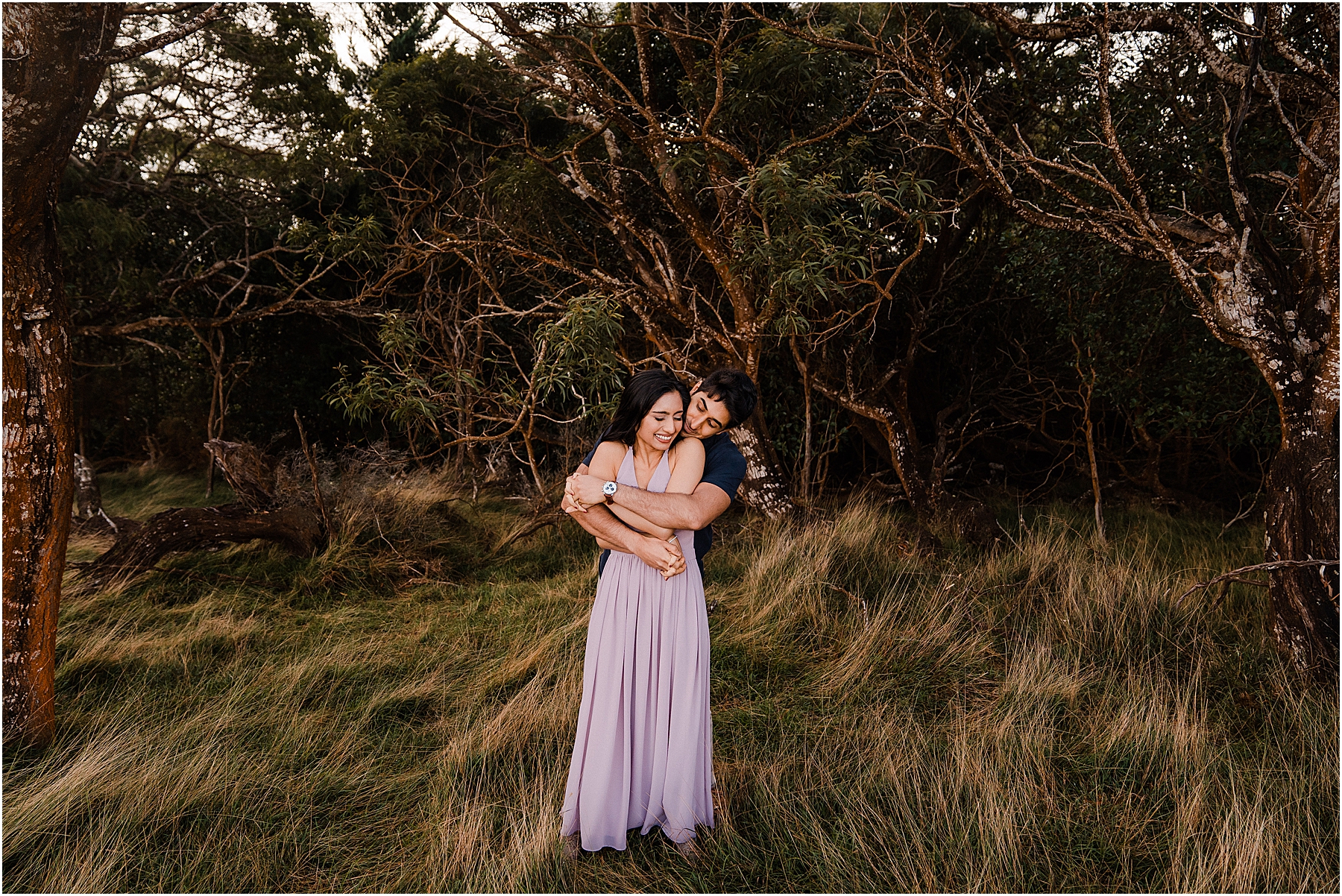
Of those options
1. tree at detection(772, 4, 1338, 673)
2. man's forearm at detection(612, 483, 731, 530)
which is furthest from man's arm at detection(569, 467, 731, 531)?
tree at detection(772, 4, 1338, 673)

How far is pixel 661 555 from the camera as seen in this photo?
2.54m

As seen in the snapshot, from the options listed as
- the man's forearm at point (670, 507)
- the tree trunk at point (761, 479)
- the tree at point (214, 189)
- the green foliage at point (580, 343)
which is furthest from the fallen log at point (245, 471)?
the man's forearm at point (670, 507)

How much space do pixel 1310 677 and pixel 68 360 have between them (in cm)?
596

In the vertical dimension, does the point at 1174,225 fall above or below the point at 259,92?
below

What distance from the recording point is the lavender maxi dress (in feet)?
8.64

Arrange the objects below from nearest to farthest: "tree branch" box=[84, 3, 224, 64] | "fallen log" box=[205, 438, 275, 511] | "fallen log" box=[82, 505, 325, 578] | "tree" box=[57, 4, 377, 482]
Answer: "tree branch" box=[84, 3, 224, 64], "fallen log" box=[82, 505, 325, 578], "fallen log" box=[205, 438, 275, 511], "tree" box=[57, 4, 377, 482]

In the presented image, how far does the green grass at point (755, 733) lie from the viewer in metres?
2.69

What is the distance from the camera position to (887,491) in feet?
25.4

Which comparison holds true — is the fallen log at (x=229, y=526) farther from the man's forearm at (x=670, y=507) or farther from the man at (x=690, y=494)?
the man's forearm at (x=670, y=507)

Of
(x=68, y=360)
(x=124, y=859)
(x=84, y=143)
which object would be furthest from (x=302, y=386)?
(x=124, y=859)

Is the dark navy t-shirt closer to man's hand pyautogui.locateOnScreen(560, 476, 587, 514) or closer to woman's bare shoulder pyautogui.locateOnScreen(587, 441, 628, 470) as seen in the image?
woman's bare shoulder pyautogui.locateOnScreen(587, 441, 628, 470)

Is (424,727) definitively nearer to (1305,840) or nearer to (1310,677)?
(1305,840)

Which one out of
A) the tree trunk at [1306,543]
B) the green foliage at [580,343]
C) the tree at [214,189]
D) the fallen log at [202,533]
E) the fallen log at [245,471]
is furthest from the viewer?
the tree at [214,189]

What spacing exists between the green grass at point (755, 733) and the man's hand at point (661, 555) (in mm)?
1058
